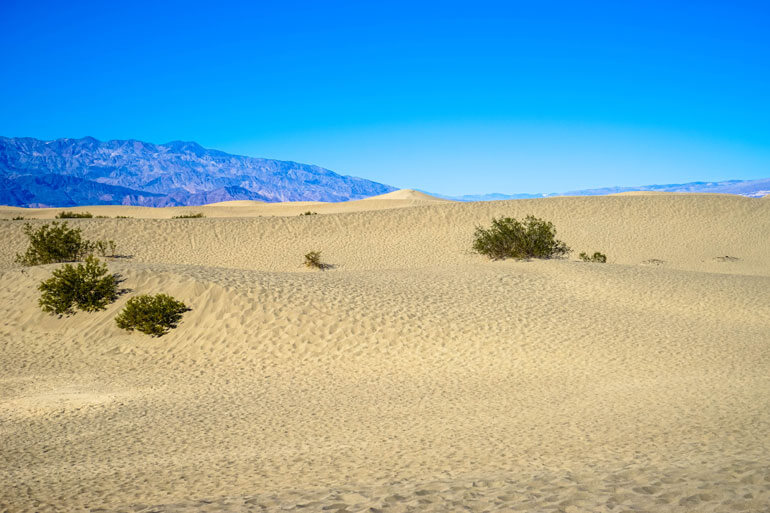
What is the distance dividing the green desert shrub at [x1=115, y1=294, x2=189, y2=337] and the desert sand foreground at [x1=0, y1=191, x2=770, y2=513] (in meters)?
0.25

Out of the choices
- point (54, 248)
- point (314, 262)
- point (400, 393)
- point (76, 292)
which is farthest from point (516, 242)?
point (54, 248)

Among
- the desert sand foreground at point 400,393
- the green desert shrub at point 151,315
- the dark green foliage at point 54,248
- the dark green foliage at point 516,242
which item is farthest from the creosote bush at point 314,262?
the green desert shrub at point 151,315

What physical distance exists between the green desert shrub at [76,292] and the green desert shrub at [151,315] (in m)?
1.25

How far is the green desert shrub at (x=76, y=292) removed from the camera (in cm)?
1418

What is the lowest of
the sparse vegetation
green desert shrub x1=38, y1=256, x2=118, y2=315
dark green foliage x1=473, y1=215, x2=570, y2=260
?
green desert shrub x1=38, y1=256, x2=118, y2=315

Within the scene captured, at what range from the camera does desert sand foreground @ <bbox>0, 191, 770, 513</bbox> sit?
4.98m

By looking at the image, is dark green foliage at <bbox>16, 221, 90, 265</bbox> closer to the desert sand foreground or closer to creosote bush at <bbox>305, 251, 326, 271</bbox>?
the desert sand foreground

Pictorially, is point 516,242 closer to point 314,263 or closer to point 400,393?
point 314,263

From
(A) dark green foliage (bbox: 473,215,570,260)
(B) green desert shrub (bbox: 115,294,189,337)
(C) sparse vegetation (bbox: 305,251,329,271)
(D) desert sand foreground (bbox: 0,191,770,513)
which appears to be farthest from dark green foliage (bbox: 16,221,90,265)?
(A) dark green foliage (bbox: 473,215,570,260)

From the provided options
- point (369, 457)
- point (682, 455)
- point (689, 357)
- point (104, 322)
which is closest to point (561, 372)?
point (689, 357)

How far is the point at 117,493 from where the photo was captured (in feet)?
17.2

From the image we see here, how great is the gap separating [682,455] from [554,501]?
2115mm

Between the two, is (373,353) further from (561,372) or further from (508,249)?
(508,249)

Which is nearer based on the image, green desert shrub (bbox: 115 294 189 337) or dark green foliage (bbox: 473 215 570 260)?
green desert shrub (bbox: 115 294 189 337)
